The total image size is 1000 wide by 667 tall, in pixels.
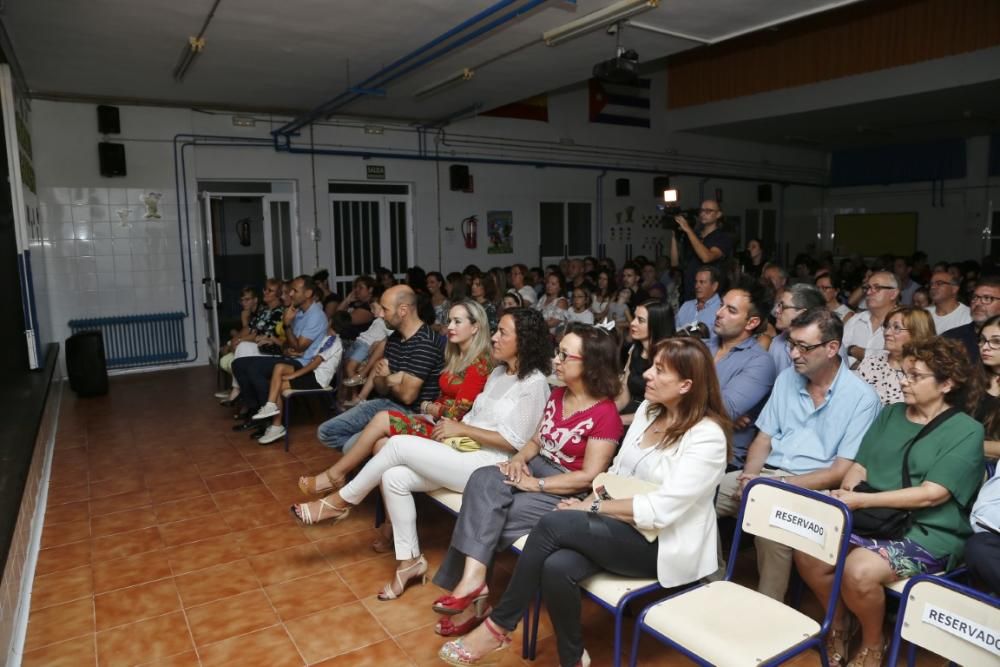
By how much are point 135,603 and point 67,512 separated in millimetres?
1341

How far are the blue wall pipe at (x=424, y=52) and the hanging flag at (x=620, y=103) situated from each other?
4.78 meters

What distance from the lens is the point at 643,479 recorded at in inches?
92.7

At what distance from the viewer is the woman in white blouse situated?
9.53ft

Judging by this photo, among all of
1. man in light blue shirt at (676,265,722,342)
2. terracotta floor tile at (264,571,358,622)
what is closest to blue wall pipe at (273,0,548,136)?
man in light blue shirt at (676,265,722,342)

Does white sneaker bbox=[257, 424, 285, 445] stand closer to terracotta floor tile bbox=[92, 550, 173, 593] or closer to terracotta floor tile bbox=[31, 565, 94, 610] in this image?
terracotta floor tile bbox=[92, 550, 173, 593]

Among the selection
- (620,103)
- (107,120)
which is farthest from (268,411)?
(620,103)

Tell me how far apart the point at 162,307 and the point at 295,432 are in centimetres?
371

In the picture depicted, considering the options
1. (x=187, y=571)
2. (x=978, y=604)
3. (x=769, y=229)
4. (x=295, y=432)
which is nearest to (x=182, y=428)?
(x=295, y=432)

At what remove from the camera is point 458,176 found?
9.55 meters

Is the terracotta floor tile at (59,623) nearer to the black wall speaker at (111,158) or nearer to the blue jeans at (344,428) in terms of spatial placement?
the blue jeans at (344,428)

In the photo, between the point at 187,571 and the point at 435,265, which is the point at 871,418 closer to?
the point at 187,571

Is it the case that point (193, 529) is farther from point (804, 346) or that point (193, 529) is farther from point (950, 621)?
point (950, 621)

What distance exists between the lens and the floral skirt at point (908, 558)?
2.12 meters

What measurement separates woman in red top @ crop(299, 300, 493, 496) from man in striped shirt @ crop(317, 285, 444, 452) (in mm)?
147
